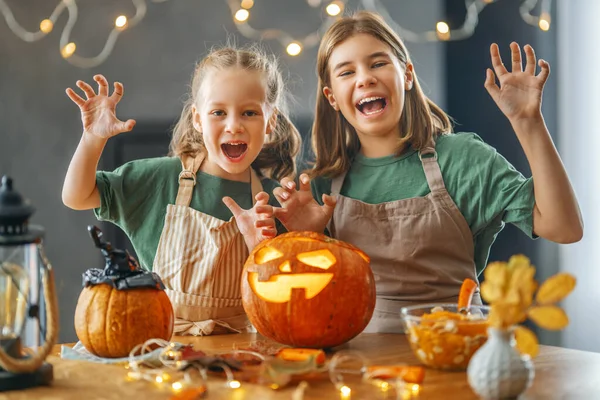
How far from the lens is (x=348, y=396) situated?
101 cm

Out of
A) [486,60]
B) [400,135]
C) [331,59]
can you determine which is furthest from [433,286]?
[486,60]

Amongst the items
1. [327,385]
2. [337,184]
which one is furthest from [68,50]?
[327,385]

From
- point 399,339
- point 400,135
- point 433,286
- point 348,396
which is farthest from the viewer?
Answer: point 400,135

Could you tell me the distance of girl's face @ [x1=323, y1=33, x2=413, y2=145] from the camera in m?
1.71

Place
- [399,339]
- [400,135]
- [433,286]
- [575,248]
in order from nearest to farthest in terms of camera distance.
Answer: [399,339]
[433,286]
[400,135]
[575,248]

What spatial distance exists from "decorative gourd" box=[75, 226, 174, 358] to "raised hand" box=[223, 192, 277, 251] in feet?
0.97

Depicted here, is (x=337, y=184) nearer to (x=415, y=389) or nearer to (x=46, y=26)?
(x=415, y=389)

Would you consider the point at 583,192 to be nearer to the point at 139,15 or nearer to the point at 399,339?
the point at 399,339

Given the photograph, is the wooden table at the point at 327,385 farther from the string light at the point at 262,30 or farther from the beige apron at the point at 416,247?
the string light at the point at 262,30

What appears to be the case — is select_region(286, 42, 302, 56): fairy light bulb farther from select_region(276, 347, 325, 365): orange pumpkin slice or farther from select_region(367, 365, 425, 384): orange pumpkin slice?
select_region(367, 365, 425, 384): orange pumpkin slice

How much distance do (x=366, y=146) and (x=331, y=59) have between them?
226 mm

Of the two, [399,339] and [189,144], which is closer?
[399,339]

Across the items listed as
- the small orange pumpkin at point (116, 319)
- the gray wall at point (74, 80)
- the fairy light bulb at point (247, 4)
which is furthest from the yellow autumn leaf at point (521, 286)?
the fairy light bulb at point (247, 4)

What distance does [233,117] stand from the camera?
1654mm
